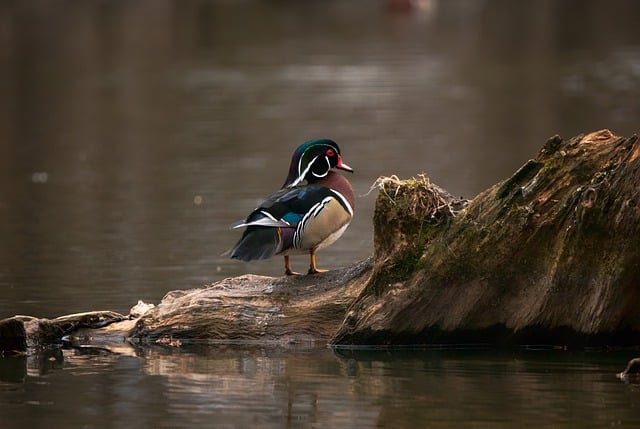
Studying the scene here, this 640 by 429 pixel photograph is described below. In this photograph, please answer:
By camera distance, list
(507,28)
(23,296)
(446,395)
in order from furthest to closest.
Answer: (507,28)
(23,296)
(446,395)

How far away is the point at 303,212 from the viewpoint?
1110cm

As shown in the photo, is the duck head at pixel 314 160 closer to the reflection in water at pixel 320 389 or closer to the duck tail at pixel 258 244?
the duck tail at pixel 258 244

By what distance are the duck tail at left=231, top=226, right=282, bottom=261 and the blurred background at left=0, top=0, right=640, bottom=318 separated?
6.93 ft

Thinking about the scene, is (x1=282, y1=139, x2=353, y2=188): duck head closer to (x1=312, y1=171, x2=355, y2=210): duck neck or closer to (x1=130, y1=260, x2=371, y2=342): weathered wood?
(x1=312, y1=171, x2=355, y2=210): duck neck

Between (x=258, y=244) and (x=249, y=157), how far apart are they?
569 inches

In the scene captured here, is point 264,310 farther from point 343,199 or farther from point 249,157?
point 249,157

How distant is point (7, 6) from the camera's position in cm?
7106

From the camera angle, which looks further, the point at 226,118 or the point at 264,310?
the point at 226,118

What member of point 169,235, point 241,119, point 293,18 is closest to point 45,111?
point 241,119

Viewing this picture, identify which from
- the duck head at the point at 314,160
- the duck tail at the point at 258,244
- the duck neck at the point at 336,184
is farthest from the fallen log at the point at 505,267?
the duck head at the point at 314,160

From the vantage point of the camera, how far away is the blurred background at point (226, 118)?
639 inches

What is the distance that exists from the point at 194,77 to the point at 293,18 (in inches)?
1150

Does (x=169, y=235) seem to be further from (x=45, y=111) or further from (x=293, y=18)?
(x=293, y=18)

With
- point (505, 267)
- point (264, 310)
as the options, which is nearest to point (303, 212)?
point (264, 310)
